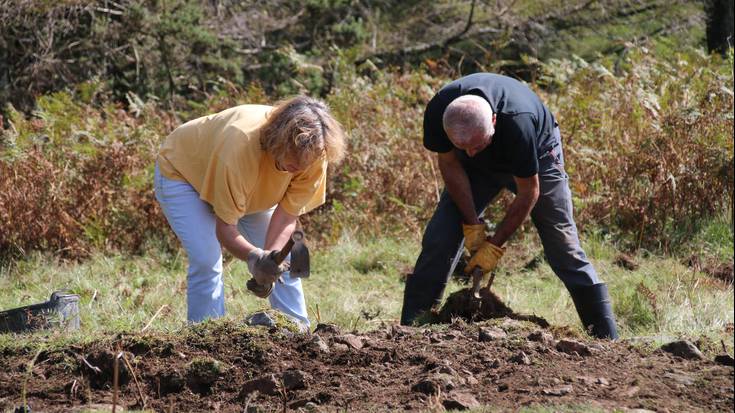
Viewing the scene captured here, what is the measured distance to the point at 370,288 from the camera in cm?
700

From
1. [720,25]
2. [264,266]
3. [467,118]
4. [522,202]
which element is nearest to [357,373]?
[264,266]

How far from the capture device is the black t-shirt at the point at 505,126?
4.73m

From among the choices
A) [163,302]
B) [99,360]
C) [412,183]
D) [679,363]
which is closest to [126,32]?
[412,183]

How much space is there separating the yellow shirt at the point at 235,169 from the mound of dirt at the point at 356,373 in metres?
0.67

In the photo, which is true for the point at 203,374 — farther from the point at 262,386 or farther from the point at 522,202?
the point at 522,202

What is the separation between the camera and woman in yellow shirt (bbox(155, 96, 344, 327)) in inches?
171

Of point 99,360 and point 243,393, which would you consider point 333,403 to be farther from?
point 99,360

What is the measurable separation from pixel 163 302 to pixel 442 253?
213 centimetres

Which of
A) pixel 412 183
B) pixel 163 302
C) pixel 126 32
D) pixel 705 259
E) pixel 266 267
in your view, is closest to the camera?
pixel 266 267

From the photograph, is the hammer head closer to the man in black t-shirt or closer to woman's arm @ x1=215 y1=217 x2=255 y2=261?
woman's arm @ x1=215 y1=217 x2=255 y2=261

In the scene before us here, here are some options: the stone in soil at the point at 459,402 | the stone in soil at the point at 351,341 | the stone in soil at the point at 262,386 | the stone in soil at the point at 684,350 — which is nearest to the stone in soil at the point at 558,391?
the stone in soil at the point at 459,402

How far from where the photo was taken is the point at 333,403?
3.69 metres

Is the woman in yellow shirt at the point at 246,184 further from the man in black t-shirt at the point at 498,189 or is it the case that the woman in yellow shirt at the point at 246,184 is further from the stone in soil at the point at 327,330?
the man in black t-shirt at the point at 498,189

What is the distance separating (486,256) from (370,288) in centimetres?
200
